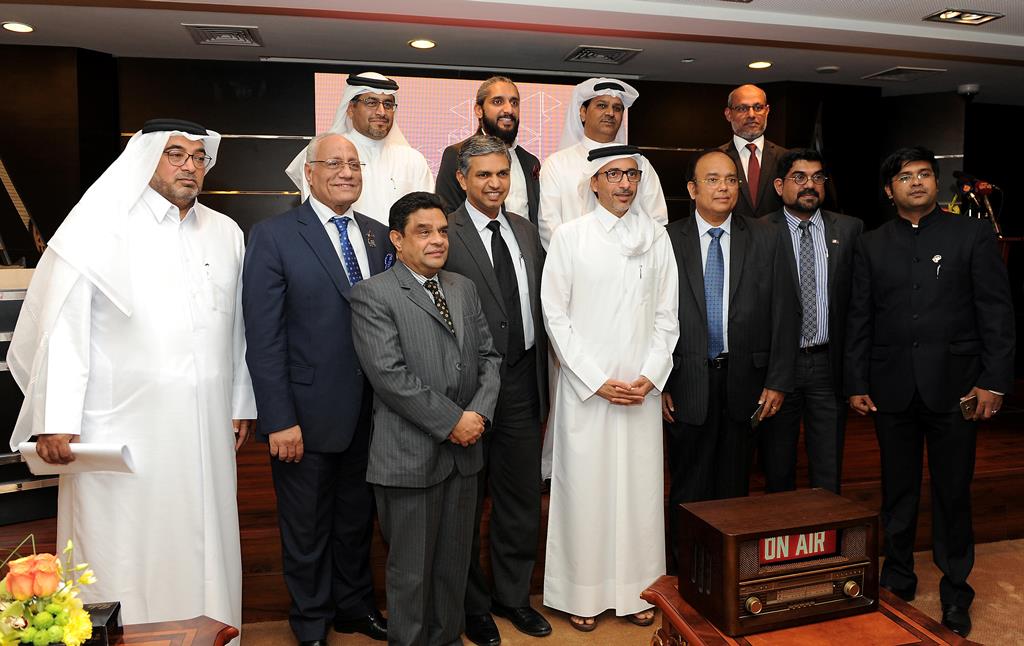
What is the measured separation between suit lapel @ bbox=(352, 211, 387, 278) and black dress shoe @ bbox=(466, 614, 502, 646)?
1.35 meters

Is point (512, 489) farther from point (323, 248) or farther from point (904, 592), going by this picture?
point (904, 592)

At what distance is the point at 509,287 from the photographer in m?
3.02

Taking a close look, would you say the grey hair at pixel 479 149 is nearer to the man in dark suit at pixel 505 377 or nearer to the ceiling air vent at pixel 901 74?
the man in dark suit at pixel 505 377

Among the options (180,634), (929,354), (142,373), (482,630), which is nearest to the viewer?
(180,634)

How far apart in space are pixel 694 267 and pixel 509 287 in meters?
0.77

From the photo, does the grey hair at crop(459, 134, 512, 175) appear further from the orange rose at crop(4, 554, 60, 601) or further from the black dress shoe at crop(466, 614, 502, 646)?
the orange rose at crop(4, 554, 60, 601)

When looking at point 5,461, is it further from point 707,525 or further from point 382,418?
point 707,525

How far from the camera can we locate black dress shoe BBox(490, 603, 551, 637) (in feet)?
9.84

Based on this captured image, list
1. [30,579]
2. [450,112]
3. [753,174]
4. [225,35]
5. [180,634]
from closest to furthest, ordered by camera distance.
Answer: [30,579] < [180,634] < [753,174] < [225,35] < [450,112]

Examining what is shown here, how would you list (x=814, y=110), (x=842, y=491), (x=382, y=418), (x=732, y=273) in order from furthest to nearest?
(x=814, y=110) < (x=842, y=491) < (x=732, y=273) < (x=382, y=418)

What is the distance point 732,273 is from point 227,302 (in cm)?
192

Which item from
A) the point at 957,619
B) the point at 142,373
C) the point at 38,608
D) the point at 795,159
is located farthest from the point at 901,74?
the point at 38,608

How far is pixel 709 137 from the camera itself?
8.22m

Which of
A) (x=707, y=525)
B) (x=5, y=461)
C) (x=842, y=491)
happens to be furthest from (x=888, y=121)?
(x=5, y=461)
